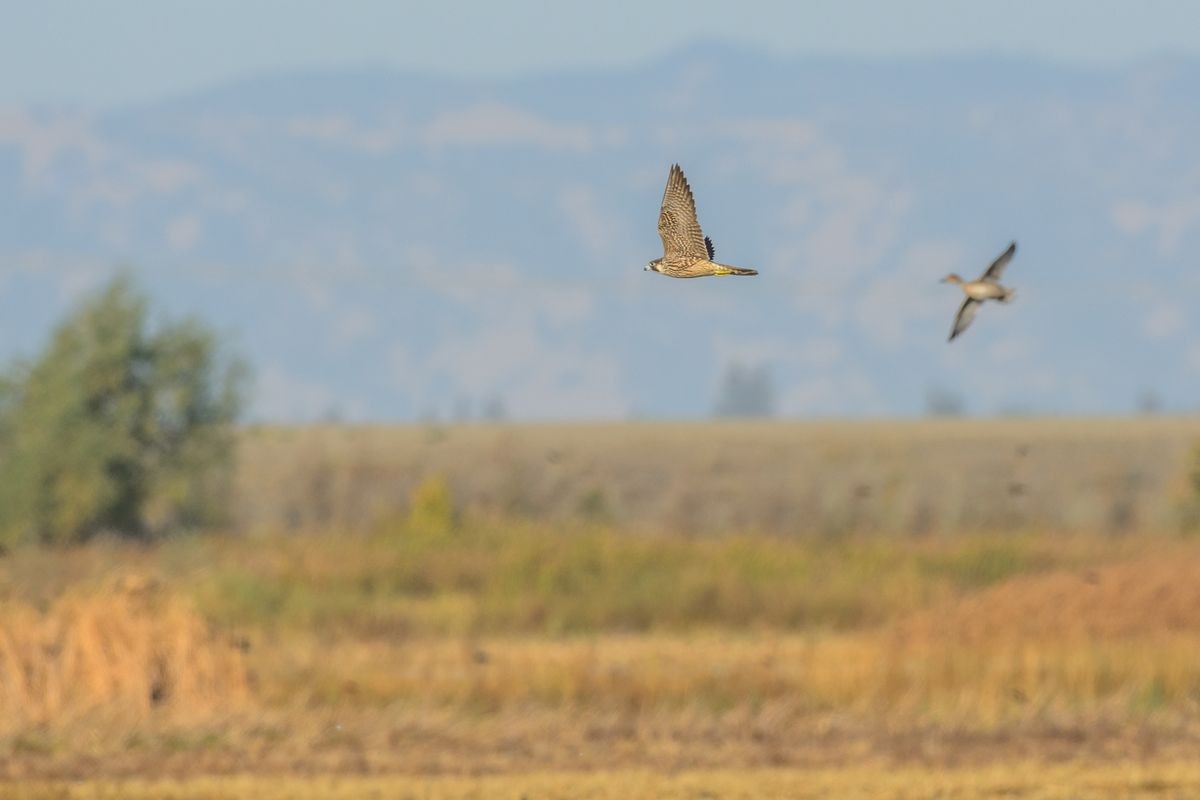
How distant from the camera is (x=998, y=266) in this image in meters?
8.37

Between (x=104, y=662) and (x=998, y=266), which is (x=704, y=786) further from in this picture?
(x=998, y=266)

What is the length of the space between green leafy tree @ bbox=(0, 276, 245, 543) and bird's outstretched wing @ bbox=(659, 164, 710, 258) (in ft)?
82.7

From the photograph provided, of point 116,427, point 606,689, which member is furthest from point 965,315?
point 116,427

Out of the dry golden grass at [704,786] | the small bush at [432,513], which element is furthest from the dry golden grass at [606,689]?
the small bush at [432,513]

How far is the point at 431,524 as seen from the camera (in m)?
32.2

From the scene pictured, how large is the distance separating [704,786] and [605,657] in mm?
7873

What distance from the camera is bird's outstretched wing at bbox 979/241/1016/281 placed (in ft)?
27.3

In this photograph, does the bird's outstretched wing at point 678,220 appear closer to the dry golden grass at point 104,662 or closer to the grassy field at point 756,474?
the dry golden grass at point 104,662

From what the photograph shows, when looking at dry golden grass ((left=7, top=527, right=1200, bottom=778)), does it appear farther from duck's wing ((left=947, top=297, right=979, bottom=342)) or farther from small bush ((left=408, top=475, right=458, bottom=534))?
duck's wing ((left=947, top=297, right=979, bottom=342))

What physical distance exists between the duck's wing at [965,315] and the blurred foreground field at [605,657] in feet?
24.6

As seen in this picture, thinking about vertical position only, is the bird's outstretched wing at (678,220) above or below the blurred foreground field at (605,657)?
above

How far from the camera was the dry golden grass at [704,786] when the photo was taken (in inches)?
601

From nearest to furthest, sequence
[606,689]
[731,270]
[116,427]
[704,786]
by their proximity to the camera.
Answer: [731,270]
[704,786]
[606,689]
[116,427]

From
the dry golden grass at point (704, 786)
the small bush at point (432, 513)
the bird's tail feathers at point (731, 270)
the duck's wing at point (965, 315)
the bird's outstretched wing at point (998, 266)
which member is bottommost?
the dry golden grass at point (704, 786)
